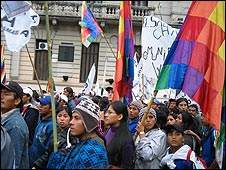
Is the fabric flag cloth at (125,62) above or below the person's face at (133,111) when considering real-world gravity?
above

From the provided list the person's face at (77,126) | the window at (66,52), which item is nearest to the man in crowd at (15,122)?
the person's face at (77,126)

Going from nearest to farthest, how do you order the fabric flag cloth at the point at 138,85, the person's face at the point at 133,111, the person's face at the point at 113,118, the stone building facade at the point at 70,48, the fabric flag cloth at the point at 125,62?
the person's face at the point at 113,118
the fabric flag cloth at the point at 125,62
the person's face at the point at 133,111
the fabric flag cloth at the point at 138,85
the stone building facade at the point at 70,48

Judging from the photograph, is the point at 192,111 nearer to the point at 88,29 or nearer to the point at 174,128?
the point at 174,128

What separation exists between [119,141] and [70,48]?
77.1 ft

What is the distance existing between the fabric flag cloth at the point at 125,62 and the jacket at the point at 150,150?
117cm

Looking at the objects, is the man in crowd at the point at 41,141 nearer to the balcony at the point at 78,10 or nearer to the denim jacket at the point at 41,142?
the denim jacket at the point at 41,142

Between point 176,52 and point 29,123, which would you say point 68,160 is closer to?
point 176,52

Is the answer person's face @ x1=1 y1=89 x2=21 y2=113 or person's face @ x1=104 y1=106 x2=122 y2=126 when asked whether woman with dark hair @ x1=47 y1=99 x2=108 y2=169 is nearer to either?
person's face @ x1=104 y1=106 x2=122 y2=126

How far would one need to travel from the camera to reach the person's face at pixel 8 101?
517cm

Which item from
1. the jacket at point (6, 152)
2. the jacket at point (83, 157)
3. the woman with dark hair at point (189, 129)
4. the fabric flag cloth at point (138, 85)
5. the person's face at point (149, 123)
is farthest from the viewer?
the fabric flag cloth at point (138, 85)

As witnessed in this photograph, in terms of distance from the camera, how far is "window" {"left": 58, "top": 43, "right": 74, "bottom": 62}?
28.0 metres

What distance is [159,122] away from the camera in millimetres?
6656

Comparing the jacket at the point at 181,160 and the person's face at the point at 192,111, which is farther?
the person's face at the point at 192,111

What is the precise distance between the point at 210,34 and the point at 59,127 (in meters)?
2.13
